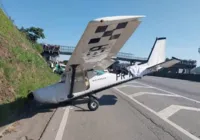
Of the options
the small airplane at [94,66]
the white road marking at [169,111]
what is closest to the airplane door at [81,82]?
the small airplane at [94,66]

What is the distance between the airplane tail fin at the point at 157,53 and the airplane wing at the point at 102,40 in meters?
5.00

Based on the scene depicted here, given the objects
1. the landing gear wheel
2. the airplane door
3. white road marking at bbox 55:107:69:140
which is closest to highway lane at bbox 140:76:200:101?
the landing gear wheel

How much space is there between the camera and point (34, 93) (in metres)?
10.1

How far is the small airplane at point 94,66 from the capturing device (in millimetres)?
7089

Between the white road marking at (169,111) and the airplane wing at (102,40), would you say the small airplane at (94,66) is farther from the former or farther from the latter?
the white road marking at (169,111)

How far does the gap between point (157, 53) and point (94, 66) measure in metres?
5.87

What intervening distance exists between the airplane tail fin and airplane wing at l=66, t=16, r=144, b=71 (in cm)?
500

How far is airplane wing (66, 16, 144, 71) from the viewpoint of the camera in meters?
6.73

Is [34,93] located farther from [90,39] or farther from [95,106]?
[90,39]

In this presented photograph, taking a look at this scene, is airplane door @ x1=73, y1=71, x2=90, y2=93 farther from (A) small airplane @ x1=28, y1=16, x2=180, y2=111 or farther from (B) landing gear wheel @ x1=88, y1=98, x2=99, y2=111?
(B) landing gear wheel @ x1=88, y1=98, x2=99, y2=111

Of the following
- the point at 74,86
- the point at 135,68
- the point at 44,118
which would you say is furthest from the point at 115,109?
the point at 135,68

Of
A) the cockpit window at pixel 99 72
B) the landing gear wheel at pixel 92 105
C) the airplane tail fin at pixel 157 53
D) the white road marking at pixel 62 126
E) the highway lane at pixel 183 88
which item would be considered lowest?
the highway lane at pixel 183 88

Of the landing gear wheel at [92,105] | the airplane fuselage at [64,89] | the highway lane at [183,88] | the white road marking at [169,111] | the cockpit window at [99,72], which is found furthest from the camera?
the highway lane at [183,88]

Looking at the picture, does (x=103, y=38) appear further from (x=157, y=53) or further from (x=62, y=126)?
(x=157, y=53)
